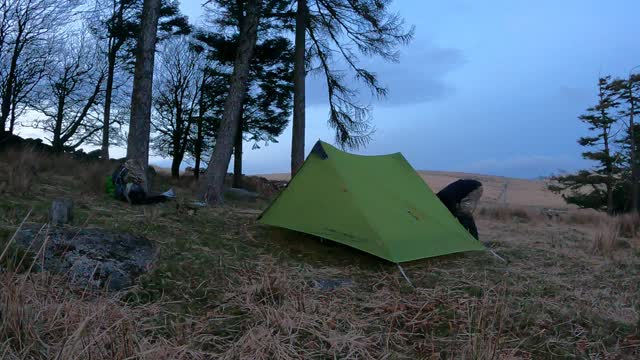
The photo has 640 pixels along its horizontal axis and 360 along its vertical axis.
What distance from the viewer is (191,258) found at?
4.46 m

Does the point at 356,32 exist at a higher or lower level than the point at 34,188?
higher

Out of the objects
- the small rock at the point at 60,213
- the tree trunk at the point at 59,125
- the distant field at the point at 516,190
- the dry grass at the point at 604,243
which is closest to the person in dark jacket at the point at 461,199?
the dry grass at the point at 604,243

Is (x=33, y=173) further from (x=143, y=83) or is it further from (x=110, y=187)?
(x=143, y=83)

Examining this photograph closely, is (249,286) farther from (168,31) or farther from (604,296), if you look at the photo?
(168,31)

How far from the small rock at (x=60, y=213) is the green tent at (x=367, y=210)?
238 cm

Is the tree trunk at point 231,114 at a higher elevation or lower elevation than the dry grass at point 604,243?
higher

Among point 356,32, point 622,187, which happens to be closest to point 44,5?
point 356,32

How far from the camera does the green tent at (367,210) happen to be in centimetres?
529

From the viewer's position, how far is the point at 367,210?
18.0ft

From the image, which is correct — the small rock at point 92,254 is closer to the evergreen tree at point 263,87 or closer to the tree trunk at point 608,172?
the evergreen tree at point 263,87

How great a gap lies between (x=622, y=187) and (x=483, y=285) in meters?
27.5

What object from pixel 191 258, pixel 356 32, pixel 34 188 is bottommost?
pixel 191 258

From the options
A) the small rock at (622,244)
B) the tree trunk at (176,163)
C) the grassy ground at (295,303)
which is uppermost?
the tree trunk at (176,163)

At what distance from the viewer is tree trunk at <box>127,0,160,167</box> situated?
850 cm
